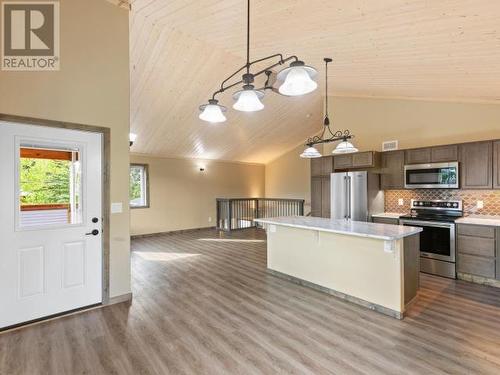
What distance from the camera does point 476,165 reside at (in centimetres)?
418

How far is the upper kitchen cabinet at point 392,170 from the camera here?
5098 millimetres

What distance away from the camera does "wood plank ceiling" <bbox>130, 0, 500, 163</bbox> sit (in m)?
2.41

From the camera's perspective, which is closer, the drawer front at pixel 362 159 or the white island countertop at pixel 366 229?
the white island countertop at pixel 366 229

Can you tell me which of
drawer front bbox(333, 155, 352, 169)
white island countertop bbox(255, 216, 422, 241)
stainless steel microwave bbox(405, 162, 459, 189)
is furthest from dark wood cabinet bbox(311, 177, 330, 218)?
white island countertop bbox(255, 216, 422, 241)

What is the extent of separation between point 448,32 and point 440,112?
2.83 m

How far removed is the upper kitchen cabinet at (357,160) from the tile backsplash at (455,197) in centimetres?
74

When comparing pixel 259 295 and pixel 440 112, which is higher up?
pixel 440 112

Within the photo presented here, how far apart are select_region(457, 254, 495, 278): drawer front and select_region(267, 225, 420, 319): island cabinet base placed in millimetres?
1244

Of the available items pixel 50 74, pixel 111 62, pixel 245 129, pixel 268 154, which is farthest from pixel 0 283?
pixel 268 154

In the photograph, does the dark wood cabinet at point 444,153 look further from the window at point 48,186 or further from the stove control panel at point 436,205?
the window at point 48,186

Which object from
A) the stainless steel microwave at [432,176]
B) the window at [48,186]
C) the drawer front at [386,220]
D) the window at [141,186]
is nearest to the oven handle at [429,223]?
the drawer front at [386,220]

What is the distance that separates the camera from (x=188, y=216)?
8836 mm

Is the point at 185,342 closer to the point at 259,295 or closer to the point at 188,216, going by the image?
the point at 259,295

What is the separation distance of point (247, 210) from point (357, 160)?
4753 millimetres
